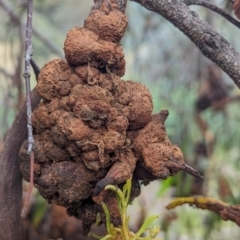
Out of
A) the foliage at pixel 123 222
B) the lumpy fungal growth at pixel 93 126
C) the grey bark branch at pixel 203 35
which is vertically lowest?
the foliage at pixel 123 222

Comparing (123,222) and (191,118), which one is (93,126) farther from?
(191,118)

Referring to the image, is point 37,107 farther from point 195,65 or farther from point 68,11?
point 68,11

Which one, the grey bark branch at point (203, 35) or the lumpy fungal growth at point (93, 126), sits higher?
the grey bark branch at point (203, 35)

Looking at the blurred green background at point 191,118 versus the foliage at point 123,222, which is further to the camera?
the blurred green background at point 191,118

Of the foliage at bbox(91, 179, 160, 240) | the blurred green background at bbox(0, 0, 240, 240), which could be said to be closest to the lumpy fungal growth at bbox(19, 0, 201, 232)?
the foliage at bbox(91, 179, 160, 240)

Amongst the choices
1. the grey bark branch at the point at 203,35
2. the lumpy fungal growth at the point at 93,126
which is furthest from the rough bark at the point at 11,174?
the grey bark branch at the point at 203,35

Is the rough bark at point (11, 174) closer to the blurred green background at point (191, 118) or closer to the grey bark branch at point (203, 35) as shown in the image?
the grey bark branch at point (203, 35)

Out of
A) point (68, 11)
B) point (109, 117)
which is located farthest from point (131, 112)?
point (68, 11)

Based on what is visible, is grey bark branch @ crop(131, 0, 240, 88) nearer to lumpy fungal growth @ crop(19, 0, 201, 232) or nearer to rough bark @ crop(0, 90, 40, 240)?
lumpy fungal growth @ crop(19, 0, 201, 232)
